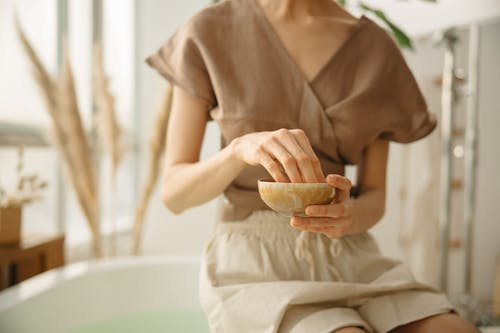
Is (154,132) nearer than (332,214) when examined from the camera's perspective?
No

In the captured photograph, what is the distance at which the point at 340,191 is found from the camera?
0.69 m

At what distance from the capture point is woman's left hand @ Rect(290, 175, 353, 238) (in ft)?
2.11

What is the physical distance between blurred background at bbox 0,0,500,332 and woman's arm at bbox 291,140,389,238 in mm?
1265

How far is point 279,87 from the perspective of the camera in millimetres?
921

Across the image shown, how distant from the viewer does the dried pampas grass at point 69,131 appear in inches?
78.7

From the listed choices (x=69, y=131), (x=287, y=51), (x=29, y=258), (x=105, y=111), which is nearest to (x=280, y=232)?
(x=287, y=51)

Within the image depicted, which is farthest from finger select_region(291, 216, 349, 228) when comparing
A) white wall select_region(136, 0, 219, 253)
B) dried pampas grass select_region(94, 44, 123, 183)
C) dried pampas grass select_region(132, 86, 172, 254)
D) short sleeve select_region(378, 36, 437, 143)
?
white wall select_region(136, 0, 219, 253)

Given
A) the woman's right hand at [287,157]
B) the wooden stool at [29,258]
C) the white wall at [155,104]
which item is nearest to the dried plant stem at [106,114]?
the wooden stool at [29,258]

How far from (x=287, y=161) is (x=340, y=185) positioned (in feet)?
0.31

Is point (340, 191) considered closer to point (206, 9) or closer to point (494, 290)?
point (206, 9)

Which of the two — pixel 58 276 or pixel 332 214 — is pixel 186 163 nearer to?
pixel 332 214

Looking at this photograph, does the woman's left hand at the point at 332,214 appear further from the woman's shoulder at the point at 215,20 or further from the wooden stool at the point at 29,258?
the wooden stool at the point at 29,258

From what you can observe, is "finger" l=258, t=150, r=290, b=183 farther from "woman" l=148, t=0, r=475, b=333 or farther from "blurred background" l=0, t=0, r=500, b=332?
"blurred background" l=0, t=0, r=500, b=332

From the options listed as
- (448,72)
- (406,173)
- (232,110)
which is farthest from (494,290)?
(232,110)
